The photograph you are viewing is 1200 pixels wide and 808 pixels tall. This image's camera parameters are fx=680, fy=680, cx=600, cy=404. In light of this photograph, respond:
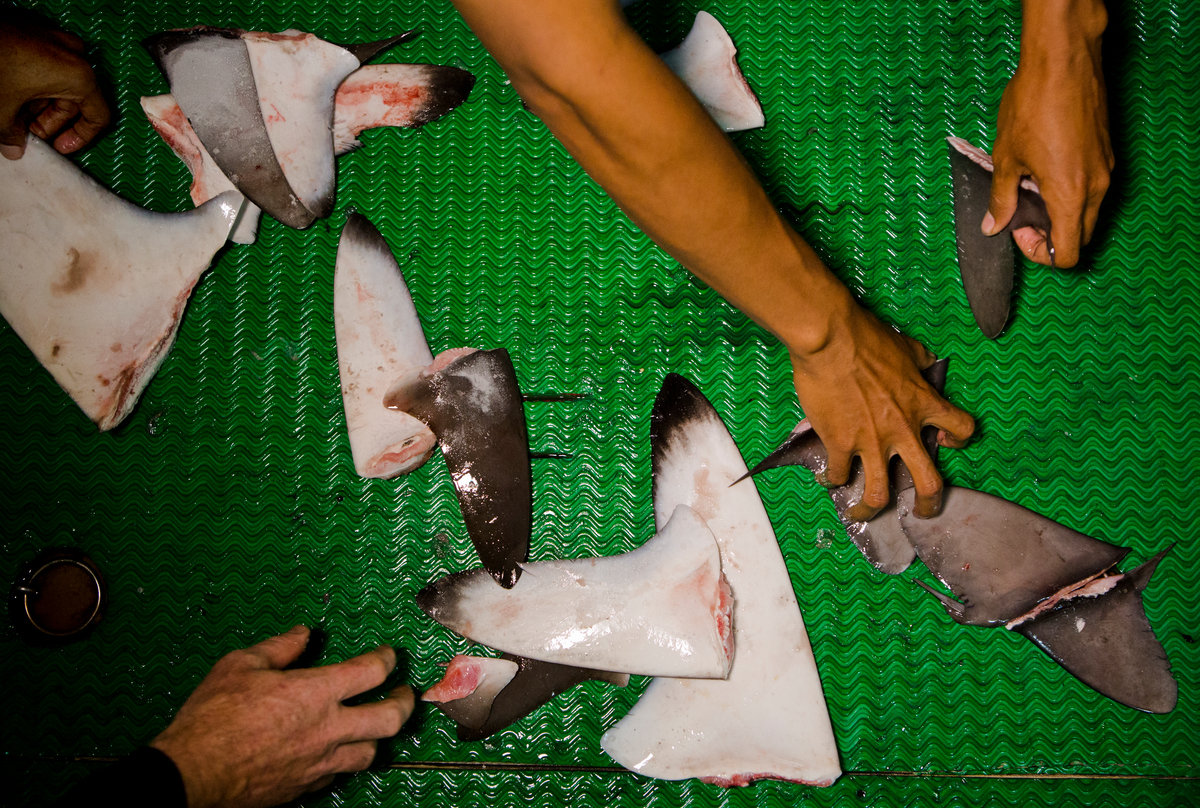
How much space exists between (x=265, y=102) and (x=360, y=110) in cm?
16


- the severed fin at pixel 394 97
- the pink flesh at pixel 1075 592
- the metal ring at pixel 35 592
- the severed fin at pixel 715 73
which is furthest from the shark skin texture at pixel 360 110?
the pink flesh at pixel 1075 592

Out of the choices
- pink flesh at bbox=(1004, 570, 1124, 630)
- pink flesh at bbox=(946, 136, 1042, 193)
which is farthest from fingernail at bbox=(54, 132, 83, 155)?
pink flesh at bbox=(1004, 570, 1124, 630)

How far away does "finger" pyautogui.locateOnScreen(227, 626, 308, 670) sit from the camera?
3.43 feet

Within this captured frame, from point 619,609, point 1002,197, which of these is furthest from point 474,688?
point 1002,197

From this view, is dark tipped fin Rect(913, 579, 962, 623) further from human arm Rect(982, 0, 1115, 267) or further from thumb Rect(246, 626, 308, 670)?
thumb Rect(246, 626, 308, 670)

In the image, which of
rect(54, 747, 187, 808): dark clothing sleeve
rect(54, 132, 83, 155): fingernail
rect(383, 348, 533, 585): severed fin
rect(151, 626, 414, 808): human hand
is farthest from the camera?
rect(54, 132, 83, 155): fingernail

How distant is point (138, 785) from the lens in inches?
34.4

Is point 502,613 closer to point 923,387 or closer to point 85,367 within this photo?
point 923,387

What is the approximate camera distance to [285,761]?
976mm

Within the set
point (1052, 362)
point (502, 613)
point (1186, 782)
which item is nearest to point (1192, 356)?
point (1052, 362)

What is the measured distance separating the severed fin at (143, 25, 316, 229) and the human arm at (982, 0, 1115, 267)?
45.2 inches

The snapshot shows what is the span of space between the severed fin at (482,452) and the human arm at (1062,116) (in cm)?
86

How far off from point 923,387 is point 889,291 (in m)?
0.31

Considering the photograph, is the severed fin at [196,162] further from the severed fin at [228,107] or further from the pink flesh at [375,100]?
the pink flesh at [375,100]
